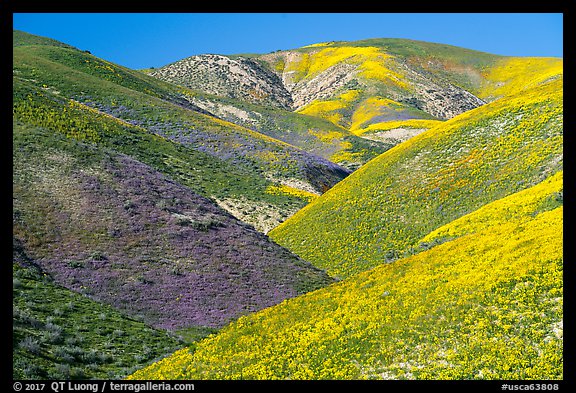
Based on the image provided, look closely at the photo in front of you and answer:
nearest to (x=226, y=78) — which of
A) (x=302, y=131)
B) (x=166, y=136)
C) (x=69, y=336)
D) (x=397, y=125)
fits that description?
(x=302, y=131)

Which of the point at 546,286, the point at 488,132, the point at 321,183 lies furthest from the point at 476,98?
the point at 546,286

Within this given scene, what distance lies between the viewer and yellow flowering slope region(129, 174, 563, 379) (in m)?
13.6

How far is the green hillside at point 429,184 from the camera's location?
117 ft

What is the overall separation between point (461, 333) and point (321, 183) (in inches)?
2124

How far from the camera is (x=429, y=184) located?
41062 mm

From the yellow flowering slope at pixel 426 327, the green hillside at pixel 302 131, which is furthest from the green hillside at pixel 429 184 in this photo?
the green hillside at pixel 302 131

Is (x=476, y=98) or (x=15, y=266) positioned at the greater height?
(x=476, y=98)

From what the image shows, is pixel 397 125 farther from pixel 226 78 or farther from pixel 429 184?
pixel 429 184

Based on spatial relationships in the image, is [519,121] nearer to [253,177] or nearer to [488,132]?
[488,132]

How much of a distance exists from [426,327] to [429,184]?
89.4ft

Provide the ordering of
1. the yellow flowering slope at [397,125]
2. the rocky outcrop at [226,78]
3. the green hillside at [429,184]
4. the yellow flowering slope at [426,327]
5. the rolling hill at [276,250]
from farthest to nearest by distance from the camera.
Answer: the rocky outcrop at [226,78], the yellow flowering slope at [397,125], the green hillside at [429,184], the rolling hill at [276,250], the yellow flowering slope at [426,327]

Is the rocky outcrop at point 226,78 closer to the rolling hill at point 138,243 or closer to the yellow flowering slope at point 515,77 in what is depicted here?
the yellow flowering slope at point 515,77

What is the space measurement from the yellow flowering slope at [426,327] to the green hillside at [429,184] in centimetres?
1386

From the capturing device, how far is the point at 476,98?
172m
